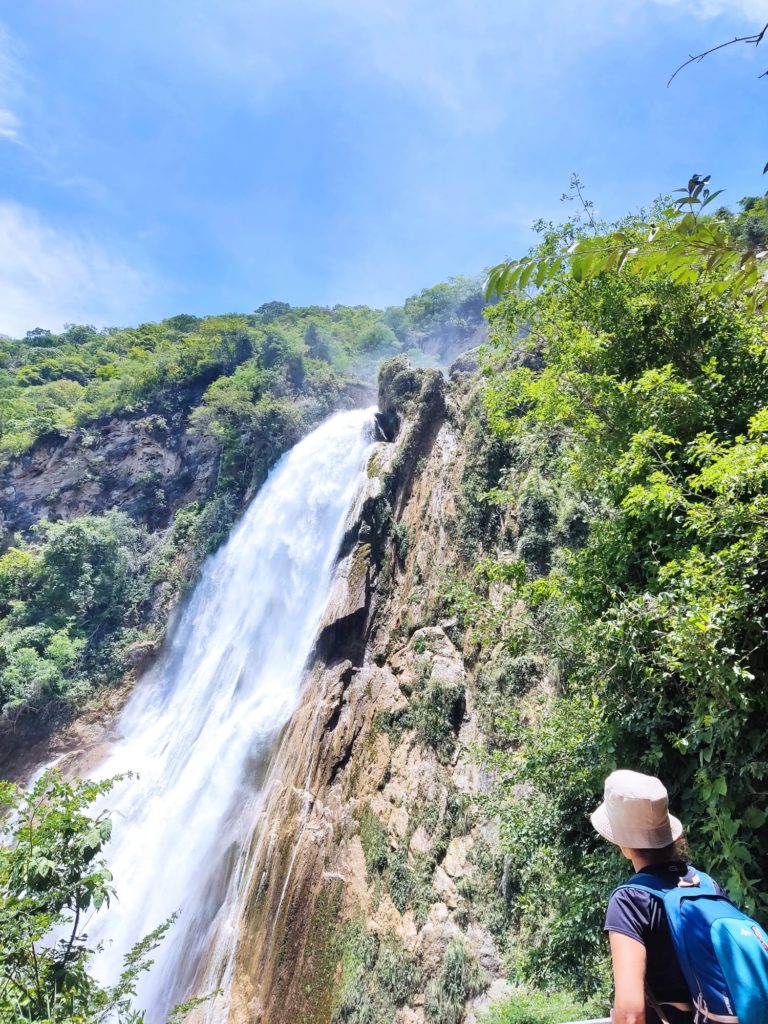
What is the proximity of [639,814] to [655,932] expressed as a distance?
321mm

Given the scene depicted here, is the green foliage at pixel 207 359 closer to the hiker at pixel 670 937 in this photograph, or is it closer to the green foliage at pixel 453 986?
the green foliage at pixel 453 986

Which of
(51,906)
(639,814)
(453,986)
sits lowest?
(453,986)

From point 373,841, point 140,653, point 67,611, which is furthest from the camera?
point 67,611

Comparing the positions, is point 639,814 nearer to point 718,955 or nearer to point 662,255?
point 718,955

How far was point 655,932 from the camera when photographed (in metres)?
1.62

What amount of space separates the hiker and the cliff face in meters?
5.72

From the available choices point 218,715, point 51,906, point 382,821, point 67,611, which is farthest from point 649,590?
point 67,611

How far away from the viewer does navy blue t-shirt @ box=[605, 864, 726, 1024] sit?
1.54m

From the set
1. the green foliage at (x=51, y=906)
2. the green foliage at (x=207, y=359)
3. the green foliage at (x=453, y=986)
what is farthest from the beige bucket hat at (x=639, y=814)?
the green foliage at (x=207, y=359)

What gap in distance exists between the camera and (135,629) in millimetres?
24750

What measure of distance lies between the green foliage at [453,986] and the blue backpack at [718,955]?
27.5 ft

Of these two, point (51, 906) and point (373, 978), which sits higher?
point (51, 906)

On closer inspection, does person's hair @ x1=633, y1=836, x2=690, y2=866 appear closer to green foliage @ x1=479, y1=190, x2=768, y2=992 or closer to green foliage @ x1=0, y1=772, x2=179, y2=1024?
green foliage @ x1=479, y1=190, x2=768, y2=992

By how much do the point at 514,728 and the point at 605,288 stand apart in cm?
526
